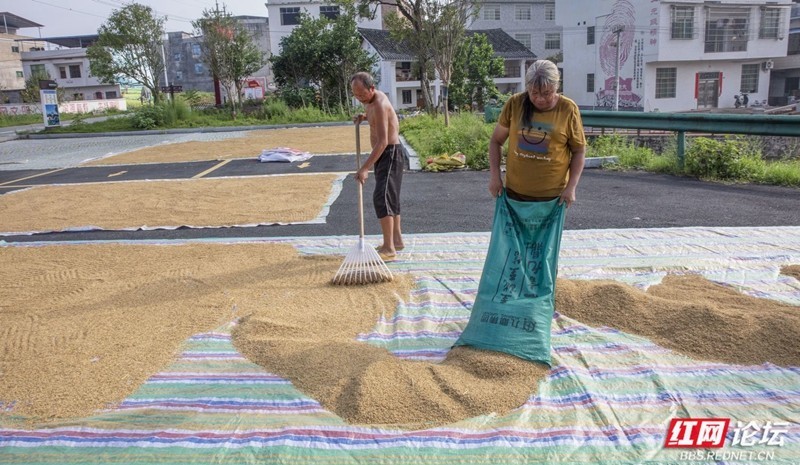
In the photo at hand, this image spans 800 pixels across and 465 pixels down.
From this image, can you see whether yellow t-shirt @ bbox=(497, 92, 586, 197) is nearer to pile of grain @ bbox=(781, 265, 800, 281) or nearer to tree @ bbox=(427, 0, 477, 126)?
pile of grain @ bbox=(781, 265, 800, 281)

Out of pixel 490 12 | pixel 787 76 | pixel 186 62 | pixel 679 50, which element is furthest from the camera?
pixel 186 62

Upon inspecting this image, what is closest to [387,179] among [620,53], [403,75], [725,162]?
[725,162]

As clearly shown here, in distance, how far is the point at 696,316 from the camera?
349cm

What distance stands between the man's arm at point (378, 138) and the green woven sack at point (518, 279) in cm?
159

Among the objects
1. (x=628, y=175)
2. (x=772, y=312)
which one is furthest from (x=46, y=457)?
(x=628, y=175)

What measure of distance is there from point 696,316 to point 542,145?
1344mm

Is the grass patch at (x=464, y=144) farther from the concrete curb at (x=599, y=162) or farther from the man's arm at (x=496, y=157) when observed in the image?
the man's arm at (x=496, y=157)

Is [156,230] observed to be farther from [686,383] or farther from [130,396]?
[686,383]

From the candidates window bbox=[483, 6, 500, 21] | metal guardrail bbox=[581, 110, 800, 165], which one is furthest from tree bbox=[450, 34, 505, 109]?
metal guardrail bbox=[581, 110, 800, 165]

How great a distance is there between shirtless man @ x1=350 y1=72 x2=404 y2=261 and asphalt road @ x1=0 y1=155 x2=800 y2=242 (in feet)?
3.31

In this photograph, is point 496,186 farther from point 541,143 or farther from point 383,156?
point 383,156

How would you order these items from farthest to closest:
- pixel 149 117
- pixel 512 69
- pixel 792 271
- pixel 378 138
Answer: pixel 512 69 → pixel 149 117 → pixel 378 138 → pixel 792 271

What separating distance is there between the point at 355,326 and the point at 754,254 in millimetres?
3343

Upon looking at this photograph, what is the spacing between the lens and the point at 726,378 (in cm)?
295
